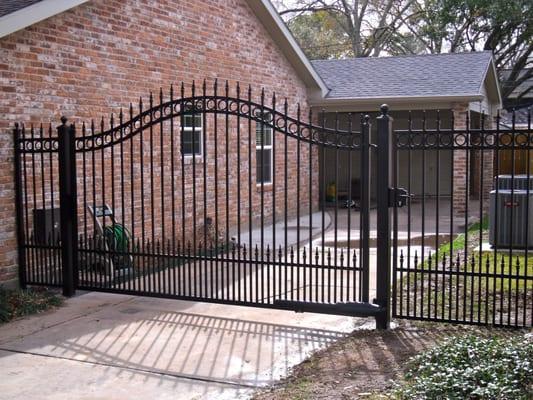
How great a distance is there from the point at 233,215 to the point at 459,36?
18306mm

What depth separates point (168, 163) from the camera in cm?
1096

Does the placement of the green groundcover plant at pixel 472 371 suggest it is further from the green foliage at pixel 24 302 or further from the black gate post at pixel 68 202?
the black gate post at pixel 68 202

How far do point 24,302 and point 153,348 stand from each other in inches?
86.7

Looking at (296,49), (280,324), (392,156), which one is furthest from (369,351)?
(296,49)

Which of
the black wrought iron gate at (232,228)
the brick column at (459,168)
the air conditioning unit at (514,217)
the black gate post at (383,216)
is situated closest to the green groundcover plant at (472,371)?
the black wrought iron gate at (232,228)

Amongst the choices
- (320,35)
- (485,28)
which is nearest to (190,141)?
(485,28)

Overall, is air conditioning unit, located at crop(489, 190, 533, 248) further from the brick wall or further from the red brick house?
the brick wall

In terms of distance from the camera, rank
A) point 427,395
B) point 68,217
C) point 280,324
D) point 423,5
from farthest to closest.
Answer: point 423,5
point 68,217
point 280,324
point 427,395

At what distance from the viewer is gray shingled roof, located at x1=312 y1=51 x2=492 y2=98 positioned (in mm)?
15695

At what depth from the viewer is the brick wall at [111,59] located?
8.02 metres

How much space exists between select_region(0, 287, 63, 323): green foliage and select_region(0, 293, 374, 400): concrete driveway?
0.17m

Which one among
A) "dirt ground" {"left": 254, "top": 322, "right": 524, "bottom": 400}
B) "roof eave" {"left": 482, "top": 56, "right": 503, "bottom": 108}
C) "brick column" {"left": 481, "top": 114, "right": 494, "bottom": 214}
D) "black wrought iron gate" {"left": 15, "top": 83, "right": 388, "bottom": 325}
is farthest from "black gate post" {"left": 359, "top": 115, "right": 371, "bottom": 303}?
"brick column" {"left": 481, "top": 114, "right": 494, "bottom": 214}

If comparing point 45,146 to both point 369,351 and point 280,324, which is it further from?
point 369,351

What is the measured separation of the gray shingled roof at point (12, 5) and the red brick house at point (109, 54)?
25 mm
